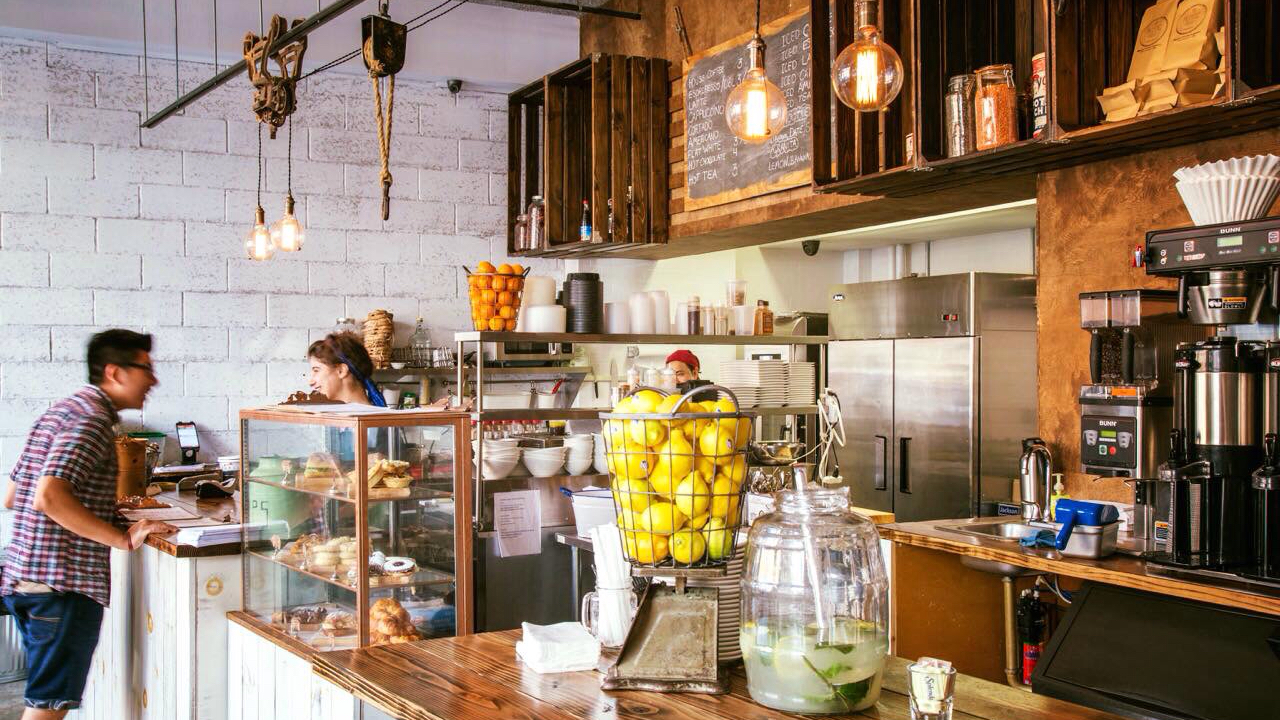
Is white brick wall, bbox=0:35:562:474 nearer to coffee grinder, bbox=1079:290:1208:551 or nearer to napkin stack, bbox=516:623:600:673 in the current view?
coffee grinder, bbox=1079:290:1208:551

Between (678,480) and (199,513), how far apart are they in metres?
3.58

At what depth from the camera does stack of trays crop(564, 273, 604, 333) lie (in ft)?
16.7

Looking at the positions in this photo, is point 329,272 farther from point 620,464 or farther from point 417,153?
point 620,464

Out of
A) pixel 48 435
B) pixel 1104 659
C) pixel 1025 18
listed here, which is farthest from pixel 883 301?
pixel 48 435

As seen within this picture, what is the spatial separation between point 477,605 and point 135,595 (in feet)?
4.51

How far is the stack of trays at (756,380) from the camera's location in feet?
17.5

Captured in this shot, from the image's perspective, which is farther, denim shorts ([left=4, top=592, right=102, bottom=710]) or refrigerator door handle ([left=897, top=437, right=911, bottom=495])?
refrigerator door handle ([left=897, top=437, right=911, bottom=495])

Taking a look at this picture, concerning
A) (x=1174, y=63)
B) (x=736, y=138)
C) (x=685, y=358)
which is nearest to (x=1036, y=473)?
(x=1174, y=63)

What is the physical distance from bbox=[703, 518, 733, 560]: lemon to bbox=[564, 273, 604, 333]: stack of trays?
136 inches

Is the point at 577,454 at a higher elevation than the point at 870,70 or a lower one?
lower

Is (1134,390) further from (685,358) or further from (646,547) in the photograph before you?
(685,358)

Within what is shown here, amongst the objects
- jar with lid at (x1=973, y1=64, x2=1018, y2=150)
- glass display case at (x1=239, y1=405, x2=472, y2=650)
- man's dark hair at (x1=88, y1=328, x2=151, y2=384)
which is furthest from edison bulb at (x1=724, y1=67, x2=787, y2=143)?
man's dark hair at (x1=88, y1=328, x2=151, y2=384)

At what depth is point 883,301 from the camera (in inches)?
272

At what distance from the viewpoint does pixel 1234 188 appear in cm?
330
